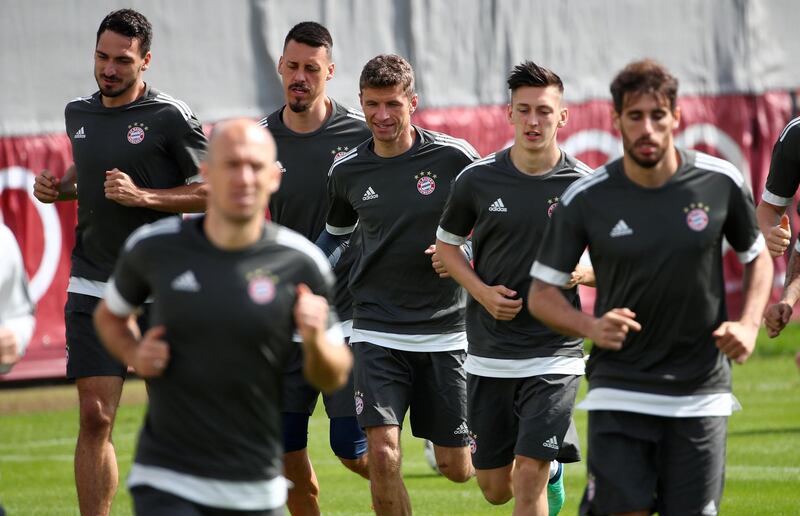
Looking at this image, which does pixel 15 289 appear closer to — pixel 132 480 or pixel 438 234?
pixel 132 480

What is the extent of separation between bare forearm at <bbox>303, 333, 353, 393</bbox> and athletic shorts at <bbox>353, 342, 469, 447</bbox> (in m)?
3.15

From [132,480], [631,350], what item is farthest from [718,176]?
[132,480]

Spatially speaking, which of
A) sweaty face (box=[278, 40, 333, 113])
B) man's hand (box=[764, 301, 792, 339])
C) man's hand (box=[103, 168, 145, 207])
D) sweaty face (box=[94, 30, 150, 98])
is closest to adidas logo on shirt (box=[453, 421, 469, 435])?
man's hand (box=[764, 301, 792, 339])

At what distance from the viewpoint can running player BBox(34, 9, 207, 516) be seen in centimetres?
900

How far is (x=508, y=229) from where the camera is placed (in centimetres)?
833

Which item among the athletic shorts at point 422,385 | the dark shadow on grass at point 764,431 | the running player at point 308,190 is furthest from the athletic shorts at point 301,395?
the dark shadow on grass at point 764,431

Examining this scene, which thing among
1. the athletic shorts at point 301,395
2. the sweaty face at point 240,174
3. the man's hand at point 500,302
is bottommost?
the athletic shorts at point 301,395

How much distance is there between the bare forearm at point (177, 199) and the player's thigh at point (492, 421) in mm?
1988

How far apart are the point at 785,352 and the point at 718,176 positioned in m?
13.7

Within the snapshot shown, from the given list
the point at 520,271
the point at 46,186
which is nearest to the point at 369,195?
the point at 520,271

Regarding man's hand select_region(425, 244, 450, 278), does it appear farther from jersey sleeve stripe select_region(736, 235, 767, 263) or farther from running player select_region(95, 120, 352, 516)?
running player select_region(95, 120, 352, 516)

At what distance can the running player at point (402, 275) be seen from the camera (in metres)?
9.00

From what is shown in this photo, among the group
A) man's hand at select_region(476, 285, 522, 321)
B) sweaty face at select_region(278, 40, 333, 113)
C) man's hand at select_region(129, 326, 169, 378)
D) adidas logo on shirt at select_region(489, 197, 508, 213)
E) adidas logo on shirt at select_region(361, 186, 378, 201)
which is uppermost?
sweaty face at select_region(278, 40, 333, 113)

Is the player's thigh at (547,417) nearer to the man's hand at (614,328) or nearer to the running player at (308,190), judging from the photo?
the running player at (308,190)
